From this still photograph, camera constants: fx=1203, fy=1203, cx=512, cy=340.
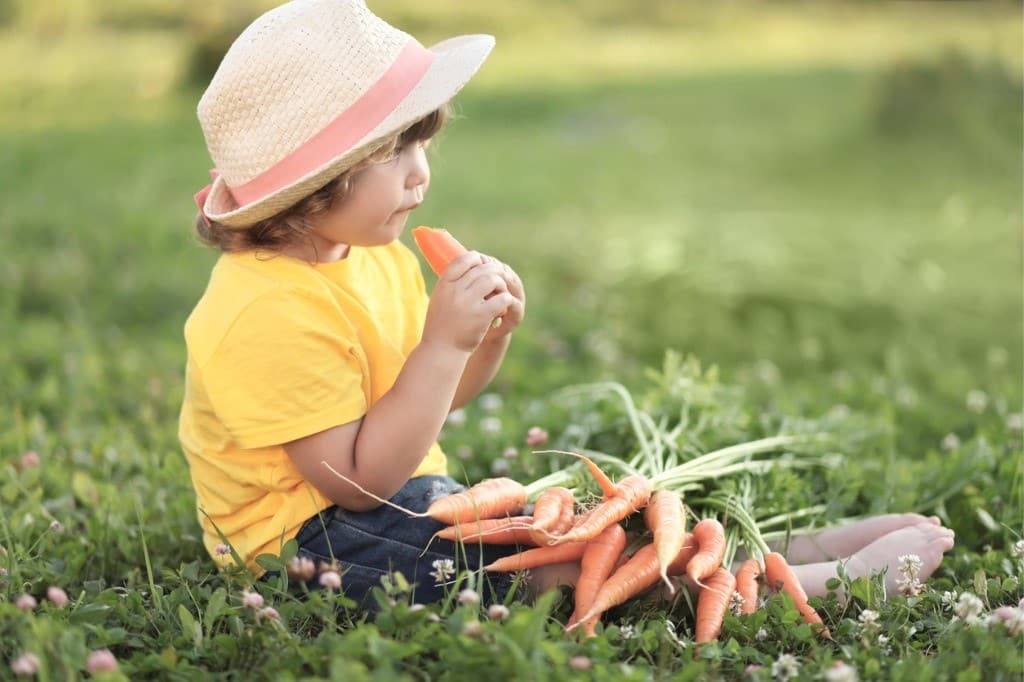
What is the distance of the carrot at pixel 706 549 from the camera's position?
253cm

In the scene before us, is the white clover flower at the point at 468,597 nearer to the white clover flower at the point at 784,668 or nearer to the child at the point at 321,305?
the child at the point at 321,305

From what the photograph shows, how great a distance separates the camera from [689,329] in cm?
538

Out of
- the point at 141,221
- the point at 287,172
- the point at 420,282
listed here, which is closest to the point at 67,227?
the point at 141,221

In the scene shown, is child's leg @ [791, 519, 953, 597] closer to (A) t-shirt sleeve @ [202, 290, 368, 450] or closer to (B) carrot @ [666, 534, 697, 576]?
(B) carrot @ [666, 534, 697, 576]

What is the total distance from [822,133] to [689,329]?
5699 millimetres

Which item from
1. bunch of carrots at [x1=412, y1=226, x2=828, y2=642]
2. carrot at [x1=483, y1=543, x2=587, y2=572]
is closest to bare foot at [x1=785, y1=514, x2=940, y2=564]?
bunch of carrots at [x1=412, y1=226, x2=828, y2=642]

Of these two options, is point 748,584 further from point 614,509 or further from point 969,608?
point 969,608

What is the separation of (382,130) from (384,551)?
89cm

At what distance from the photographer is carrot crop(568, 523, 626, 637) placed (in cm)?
252

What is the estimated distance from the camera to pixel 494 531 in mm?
2584

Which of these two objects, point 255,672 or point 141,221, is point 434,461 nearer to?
point 255,672

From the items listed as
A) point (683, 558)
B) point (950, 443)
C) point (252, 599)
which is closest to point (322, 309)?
point (252, 599)

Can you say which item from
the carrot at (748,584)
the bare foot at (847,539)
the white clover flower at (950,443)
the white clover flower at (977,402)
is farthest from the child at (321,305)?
the white clover flower at (977,402)

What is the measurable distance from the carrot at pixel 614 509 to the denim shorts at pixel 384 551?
0.61 feet
